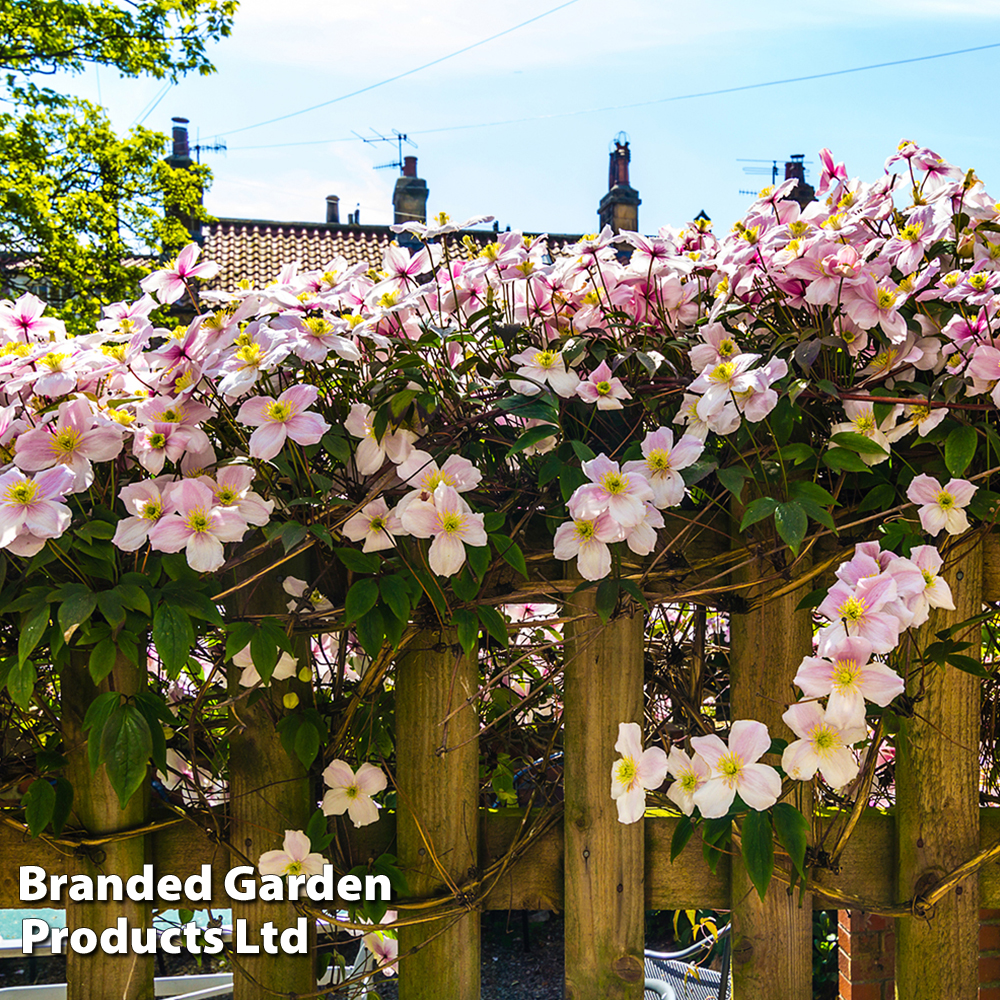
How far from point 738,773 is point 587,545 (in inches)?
10.9

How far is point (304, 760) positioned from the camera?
3.37ft

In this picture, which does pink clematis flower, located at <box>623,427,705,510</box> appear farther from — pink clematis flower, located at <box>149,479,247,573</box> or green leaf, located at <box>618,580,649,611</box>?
pink clematis flower, located at <box>149,479,247,573</box>

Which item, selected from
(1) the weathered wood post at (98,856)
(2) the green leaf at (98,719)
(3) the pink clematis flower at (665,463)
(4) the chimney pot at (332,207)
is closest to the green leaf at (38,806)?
(1) the weathered wood post at (98,856)

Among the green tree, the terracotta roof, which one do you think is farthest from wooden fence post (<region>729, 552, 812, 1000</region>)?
the terracotta roof

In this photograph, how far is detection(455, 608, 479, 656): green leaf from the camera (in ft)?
3.09

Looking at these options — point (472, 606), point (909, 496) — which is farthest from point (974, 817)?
point (472, 606)

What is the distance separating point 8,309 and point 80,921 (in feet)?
2.39

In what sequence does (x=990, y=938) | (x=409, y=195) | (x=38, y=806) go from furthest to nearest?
(x=409, y=195) → (x=990, y=938) → (x=38, y=806)

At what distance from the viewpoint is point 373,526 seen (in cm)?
91

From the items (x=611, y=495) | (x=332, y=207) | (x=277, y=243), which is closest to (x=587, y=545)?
(x=611, y=495)

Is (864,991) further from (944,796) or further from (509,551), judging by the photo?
(509,551)

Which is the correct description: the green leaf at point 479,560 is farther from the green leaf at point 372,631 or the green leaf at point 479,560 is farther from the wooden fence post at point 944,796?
the wooden fence post at point 944,796

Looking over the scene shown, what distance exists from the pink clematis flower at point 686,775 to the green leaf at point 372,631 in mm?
339

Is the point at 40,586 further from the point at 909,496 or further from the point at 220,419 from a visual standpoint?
the point at 909,496
